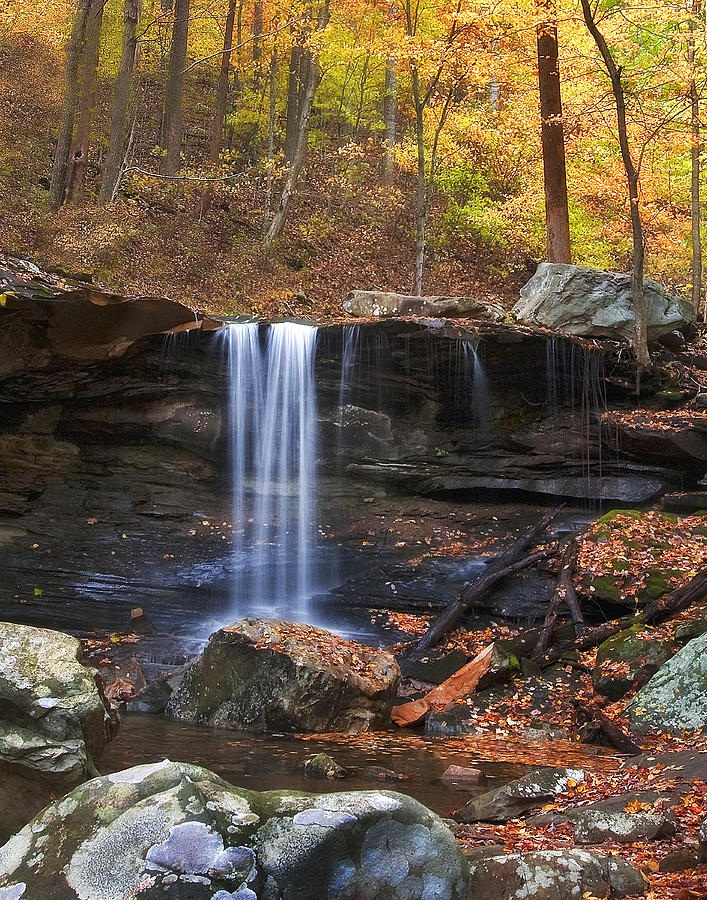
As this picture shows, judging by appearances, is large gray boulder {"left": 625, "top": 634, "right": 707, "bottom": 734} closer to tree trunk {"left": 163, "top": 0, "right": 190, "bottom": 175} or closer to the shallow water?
the shallow water

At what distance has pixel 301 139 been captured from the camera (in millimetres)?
19469

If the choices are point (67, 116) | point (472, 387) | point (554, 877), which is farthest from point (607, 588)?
point (67, 116)

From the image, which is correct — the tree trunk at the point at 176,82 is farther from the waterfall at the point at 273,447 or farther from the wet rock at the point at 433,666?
the wet rock at the point at 433,666

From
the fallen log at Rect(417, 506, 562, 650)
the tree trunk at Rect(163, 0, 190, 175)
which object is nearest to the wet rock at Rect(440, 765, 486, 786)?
the fallen log at Rect(417, 506, 562, 650)

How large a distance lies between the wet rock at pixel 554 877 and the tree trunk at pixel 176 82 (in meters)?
20.0

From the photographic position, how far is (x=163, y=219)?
20.5 metres

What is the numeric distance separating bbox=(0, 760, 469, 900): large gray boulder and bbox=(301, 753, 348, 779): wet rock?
10.9 ft

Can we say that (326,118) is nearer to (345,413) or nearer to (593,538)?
(345,413)

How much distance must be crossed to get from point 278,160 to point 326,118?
5.85 m

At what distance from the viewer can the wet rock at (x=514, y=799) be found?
4.88 meters

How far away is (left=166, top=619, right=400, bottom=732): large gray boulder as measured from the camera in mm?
8070

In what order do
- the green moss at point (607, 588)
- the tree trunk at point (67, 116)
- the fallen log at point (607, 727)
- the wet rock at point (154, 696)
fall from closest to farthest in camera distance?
the fallen log at point (607, 727)
the wet rock at point (154, 696)
the green moss at point (607, 588)
the tree trunk at point (67, 116)

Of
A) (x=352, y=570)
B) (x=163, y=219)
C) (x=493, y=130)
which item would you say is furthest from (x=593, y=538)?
(x=163, y=219)

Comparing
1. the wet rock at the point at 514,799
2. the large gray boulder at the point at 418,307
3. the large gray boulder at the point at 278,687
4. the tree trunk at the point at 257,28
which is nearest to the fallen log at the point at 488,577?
the large gray boulder at the point at 278,687
